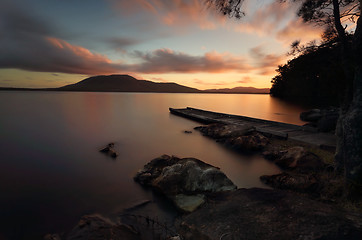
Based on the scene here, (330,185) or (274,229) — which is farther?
(330,185)

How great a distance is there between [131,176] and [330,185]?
865cm

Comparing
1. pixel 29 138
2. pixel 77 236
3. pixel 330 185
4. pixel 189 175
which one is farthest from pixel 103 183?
pixel 29 138

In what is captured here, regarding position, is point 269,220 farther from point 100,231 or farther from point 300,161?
point 300,161

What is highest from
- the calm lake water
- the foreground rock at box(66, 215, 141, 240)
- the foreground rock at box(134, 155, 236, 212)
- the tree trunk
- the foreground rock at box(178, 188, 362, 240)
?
the tree trunk

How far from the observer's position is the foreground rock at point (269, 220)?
9.23 ft

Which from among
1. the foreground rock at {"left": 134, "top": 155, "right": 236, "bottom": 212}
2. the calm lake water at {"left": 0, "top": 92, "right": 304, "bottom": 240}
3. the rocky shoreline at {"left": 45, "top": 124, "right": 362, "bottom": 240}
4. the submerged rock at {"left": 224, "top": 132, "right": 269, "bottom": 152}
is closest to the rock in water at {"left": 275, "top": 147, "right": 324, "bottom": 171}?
the rocky shoreline at {"left": 45, "top": 124, "right": 362, "bottom": 240}

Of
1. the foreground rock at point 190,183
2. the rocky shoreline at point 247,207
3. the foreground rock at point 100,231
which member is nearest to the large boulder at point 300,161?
the rocky shoreline at point 247,207

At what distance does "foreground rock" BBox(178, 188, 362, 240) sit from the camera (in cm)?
281

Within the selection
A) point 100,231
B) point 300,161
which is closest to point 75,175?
point 100,231

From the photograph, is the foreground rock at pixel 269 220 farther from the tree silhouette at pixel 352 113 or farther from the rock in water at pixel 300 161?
the rock in water at pixel 300 161

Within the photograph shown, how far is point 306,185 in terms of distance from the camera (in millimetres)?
6707

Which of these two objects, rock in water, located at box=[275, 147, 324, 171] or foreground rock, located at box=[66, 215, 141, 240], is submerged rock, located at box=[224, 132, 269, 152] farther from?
foreground rock, located at box=[66, 215, 141, 240]

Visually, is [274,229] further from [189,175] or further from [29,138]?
[29,138]

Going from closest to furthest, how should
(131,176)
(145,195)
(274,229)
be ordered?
(274,229)
(145,195)
(131,176)
